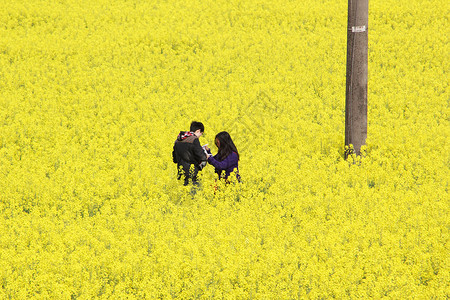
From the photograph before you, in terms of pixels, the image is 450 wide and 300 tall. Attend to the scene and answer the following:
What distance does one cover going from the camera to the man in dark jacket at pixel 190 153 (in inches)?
296

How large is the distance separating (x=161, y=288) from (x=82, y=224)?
232 cm

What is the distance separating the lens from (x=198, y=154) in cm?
751

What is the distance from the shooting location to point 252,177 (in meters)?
8.40

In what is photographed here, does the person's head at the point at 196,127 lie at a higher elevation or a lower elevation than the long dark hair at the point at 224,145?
higher

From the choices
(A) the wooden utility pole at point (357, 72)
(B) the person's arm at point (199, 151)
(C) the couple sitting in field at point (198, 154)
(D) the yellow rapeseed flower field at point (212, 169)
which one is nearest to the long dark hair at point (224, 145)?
(C) the couple sitting in field at point (198, 154)

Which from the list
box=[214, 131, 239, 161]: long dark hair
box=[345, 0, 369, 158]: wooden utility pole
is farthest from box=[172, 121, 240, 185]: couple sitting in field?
box=[345, 0, 369, 158]: wooden utility pole

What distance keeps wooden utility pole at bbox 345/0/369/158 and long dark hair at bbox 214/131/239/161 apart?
8.64 feet

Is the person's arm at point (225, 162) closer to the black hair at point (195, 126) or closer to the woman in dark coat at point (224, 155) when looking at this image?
the woman in dark coat at point (224, 155)

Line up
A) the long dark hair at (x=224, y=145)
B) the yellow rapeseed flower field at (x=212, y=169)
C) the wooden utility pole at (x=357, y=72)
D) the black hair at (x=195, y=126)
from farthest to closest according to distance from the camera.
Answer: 1. the wooden utility pole at (x=357, y=72)
2. the black hair at (x=195, y=126)
3. the long dark hair at (x=224, y=145)
4. the yellow rapeseed flower field at (x=212, y=169)

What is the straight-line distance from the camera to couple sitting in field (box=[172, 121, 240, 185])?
747 centimetres

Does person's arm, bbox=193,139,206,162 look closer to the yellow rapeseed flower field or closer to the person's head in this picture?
the person's head

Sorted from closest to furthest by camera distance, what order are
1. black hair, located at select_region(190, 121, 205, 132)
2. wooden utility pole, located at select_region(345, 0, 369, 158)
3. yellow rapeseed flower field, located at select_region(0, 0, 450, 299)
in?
yellow rapeseed flower field, located at select_region(0, 0, 450, 299)
black hair, located at select_region(190, 121, 205, 132)
wooden utility pole, located at select_region(345, 0, 369, 158)

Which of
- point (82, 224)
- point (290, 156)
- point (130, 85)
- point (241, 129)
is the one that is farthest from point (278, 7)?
point (82, 224)

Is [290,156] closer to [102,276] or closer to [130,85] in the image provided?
[102,276]
